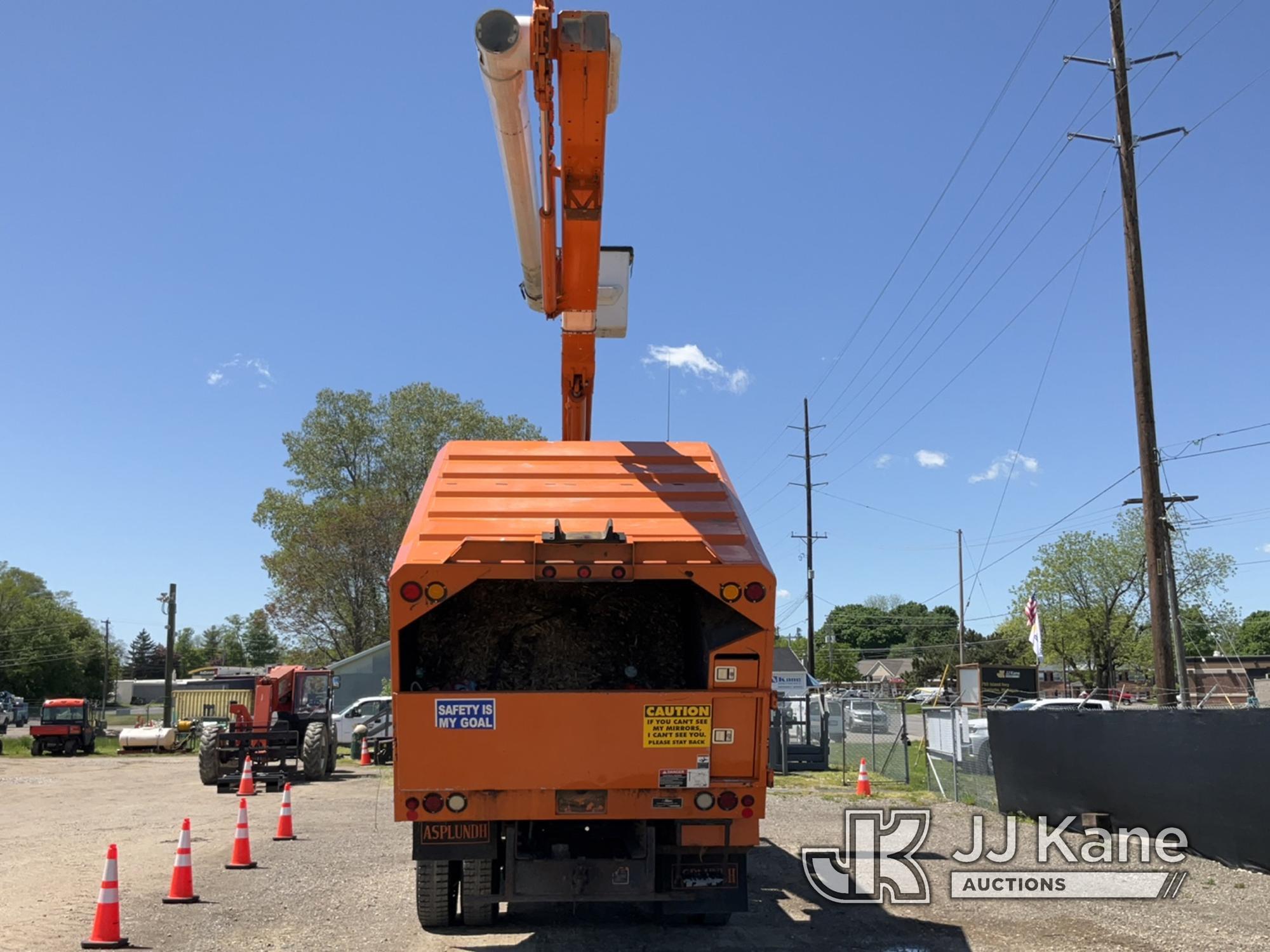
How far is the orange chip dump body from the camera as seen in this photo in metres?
6.77

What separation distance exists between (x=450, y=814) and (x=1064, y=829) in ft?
27.9

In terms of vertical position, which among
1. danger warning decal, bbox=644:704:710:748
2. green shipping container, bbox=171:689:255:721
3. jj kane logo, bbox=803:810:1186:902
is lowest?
green shipping container, bbox=171:689:255:721

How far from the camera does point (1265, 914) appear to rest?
815 centimetres

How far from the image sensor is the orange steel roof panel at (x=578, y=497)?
7.08m

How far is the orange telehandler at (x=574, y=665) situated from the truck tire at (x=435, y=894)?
0.02 metres

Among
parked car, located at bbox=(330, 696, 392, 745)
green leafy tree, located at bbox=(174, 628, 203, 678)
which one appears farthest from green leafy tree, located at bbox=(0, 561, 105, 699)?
parked car, located at bbox=(330, 696, 392, 745)

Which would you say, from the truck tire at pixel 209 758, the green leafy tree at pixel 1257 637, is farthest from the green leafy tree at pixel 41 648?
the green leafy tree at pixel 1257 637

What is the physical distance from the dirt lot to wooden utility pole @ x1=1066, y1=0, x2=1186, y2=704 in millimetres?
4730

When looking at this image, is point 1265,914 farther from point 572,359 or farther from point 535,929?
point 572,359

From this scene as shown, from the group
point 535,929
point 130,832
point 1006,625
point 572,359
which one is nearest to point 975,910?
point 535,929

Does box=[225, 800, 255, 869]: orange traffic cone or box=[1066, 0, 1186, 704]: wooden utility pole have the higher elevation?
box=[1066, 0, 1186, 704]: wooden utility pole

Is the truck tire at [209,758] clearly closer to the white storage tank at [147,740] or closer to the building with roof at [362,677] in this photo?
the white storage tank at [147,740]

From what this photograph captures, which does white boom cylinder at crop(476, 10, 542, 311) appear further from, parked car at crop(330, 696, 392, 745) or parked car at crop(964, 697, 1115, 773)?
parked car at crop(330, 696, 392, 745)

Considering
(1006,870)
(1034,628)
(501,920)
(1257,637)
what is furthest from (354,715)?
(1257,637)
